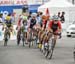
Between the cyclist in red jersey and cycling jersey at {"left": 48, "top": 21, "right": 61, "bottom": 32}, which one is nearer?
the cyclist in red jersey

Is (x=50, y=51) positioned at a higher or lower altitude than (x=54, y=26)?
lower

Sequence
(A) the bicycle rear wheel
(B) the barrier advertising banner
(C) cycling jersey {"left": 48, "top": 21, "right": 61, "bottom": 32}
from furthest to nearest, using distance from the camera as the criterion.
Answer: (B) the barrier advertising banner → (C) cycling jersey {"left": 48, "top": 21, "right": 61, "bottom": 32} → (A) the bicycle rear wheel

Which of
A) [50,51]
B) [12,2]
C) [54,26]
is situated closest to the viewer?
→ [50,51]

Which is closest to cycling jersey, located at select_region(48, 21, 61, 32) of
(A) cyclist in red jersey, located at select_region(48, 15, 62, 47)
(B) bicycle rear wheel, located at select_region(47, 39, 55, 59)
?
(A) cyclist in red jersey, located at select_region(48, 15, 62, 47)

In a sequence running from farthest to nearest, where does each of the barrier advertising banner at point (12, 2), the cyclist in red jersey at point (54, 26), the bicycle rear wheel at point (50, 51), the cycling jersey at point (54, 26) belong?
the barrier advertising banner at point (12, 2)
the cycling jersey at point (54, 26)
the cyclist in red jersey at point (54, 26)
the bicycle rear wheel at point (50, 51)

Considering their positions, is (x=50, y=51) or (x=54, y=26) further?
(x=54, y=26)

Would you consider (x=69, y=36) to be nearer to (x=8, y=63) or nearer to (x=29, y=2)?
(x=8, y=63)

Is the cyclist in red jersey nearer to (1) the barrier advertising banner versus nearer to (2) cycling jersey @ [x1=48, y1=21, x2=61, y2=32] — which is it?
(2) cycling jersey @ [x1=48, y1=21, x2=61, y2=32]

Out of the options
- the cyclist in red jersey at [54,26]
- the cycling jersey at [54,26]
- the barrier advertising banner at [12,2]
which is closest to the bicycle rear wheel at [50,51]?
the cyclist in red jersey at [54,26]

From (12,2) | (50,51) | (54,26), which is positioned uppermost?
(54,26)

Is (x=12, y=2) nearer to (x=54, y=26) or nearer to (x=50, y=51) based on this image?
(x=54, y=26)

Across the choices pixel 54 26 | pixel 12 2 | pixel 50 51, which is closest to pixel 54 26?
pixel 54 26

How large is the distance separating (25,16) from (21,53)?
4931 mm

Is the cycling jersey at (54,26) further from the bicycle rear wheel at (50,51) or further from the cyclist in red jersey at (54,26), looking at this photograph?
the bicycle rear wheel at (50,51)
